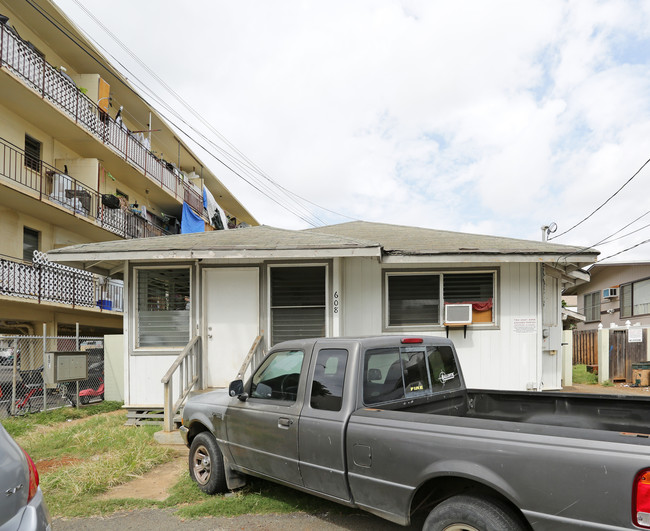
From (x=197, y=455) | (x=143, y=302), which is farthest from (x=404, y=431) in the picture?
(x=143, y=302)

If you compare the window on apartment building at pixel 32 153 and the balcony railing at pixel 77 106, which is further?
the window on apartment building at pixel 32 153

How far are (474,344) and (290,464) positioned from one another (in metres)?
5.63

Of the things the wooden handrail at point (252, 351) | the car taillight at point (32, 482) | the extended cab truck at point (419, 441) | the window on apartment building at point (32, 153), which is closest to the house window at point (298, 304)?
the wooden handrail at point (252, 351)

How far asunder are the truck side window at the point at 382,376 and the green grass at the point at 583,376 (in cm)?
1586

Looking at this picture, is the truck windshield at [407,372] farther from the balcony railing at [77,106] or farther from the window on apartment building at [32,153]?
the window on apartment building at [32,153]

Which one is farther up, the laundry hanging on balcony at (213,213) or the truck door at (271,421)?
the laundry hanging on balcony at (213,213)

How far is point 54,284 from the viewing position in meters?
16.5

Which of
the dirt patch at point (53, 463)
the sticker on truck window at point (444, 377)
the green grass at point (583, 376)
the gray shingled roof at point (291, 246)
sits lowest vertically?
the green grass at point (583, 376)

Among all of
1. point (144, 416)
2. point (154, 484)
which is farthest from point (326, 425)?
point (144, 416)

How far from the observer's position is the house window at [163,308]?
9156 millimetres

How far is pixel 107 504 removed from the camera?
5.14 m

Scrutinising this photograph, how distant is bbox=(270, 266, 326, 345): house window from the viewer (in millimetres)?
8938

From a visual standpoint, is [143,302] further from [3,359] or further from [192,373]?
[3,359]

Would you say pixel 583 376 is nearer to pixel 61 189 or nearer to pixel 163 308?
pixel 163 308
